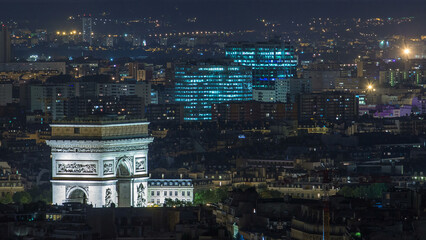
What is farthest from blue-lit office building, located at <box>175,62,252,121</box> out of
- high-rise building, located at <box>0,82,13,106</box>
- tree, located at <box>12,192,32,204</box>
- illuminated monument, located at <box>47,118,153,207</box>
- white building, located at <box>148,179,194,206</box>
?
illuminated monument, located at <box>47,118,153,207</box>

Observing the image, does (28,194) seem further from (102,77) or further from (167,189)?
(102,77)

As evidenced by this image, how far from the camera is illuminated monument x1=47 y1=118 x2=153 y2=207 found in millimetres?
72500

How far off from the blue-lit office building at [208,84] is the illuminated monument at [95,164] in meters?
108

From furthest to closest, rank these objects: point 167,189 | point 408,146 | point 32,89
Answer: point 32,89
point 408,146
point 167,189

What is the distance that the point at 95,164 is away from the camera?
239 ft

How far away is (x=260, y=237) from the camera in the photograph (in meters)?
56.7

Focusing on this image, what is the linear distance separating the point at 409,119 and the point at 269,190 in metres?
68.8

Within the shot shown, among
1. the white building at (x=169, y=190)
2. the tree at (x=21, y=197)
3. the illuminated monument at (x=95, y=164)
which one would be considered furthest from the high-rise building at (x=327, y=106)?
the illuminated monument at (x=95, y=164)

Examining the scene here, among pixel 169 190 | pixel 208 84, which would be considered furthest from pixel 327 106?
pixel 169 190

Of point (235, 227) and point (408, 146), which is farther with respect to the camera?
point (408, 146)

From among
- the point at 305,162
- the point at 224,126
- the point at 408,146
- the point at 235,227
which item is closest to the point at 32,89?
the point at 224,126

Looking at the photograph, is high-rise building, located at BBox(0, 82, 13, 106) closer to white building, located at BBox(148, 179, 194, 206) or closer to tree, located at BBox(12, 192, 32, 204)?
tree, located at BBox(12, 192, 32, 204)

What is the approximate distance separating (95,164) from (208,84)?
378 feet

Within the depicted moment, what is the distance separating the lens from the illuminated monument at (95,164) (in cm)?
7250
